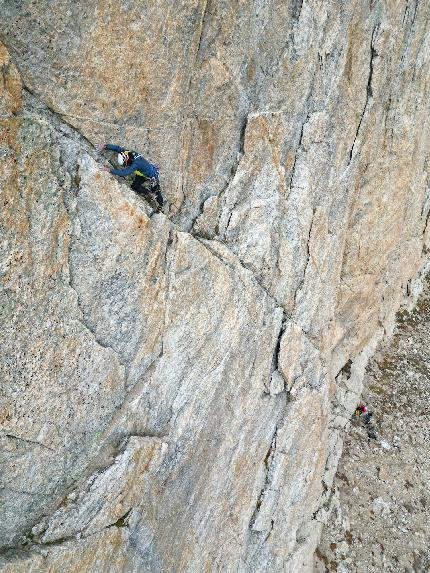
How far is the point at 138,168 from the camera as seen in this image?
1352cm

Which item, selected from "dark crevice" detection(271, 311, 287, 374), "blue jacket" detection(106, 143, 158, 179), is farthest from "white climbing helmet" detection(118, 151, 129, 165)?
"dark crevice" detection(271, 311, 287, 374)

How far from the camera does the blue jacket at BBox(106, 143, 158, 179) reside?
512 inches

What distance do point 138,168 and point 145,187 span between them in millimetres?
722

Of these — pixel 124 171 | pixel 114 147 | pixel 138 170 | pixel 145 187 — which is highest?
pixel 114 147

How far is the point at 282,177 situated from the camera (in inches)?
717

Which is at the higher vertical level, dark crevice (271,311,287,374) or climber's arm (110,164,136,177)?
climber's arm (110,164,136,177)

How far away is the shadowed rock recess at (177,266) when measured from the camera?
11.6m

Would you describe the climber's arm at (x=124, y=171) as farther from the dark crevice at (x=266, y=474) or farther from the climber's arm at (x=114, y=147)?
the dark crevice at (x=266, y=474)

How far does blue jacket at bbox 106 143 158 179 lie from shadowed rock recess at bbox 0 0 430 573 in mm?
500

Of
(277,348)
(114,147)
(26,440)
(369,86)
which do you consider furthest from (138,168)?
(369,86)

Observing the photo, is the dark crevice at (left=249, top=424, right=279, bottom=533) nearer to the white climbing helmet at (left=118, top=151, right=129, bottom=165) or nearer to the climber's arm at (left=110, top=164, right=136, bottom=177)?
the climber's arm at (left=110, top=164, right=136, bottom=177)

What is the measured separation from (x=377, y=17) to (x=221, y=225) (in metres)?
13.6

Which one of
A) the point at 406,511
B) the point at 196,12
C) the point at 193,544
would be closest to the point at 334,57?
the point at 196,12

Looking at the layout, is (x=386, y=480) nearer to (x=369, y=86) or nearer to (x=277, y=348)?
(x=277, y=348)
